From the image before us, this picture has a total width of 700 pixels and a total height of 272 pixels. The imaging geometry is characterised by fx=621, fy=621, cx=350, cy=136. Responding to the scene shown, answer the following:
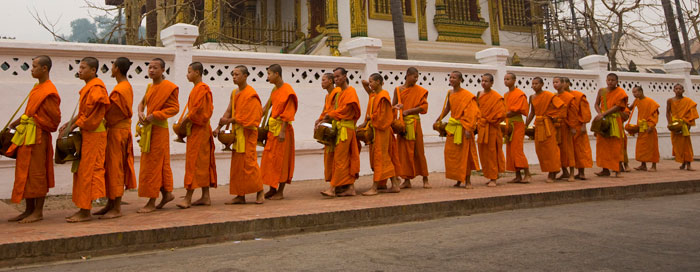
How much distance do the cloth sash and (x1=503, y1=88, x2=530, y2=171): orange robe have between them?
0.33 m

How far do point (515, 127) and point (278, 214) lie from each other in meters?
4.99

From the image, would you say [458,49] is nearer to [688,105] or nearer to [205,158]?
[688,105]

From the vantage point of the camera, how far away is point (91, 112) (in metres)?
6.07

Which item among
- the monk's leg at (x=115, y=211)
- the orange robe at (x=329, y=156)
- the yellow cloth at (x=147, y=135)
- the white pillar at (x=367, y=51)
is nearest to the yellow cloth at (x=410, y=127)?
the orange robe at (x=329, y=156)

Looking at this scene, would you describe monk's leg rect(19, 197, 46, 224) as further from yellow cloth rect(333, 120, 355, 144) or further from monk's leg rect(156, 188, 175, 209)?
yellow cloth rect(333, 120, 355, 144)

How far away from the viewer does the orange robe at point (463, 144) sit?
9016 millimetres

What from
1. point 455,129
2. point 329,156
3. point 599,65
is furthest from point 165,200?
point 599,65

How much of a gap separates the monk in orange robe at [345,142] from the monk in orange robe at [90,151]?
112 inches

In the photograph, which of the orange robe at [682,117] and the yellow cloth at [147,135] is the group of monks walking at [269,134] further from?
the orange robe at [682,117]

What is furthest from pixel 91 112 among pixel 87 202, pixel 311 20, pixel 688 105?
pixel 311 20

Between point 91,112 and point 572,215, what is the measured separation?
5135 millimetres

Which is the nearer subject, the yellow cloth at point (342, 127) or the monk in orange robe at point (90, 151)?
the monk in orange robe at point (90, 151)

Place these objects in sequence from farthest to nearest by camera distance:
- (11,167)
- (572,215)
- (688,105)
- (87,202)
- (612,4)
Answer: (612,4) < (688,105) < (11,167) < (572,215) < (87,202)

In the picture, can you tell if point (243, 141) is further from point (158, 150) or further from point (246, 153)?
point (158, 150)
